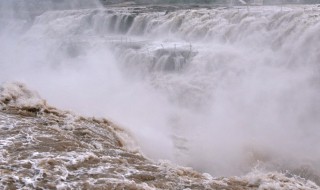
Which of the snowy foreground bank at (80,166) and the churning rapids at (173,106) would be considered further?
the churning rapids at (173,106)

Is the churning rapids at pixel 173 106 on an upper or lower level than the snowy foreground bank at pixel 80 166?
upper

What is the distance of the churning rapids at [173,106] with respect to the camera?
582cm

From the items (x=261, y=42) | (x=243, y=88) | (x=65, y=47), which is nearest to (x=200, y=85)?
(x=243, y=88)

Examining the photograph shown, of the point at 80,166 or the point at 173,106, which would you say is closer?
the point at 80,166

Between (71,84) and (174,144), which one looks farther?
(71,84)

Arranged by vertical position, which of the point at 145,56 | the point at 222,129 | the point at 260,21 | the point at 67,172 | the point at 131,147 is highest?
the point at 260,21

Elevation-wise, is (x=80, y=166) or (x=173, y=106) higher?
(x=173, y=106)

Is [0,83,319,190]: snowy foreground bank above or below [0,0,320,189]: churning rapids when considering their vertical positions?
below

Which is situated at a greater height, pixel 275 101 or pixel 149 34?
pixel 149 34

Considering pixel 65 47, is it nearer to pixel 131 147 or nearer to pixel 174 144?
pixel 174 144

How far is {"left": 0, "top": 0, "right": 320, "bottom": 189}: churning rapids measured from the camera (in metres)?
5.82

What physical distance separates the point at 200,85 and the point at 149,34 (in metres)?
8.18

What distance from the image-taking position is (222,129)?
11.0 meters

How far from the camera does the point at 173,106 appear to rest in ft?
44.0
